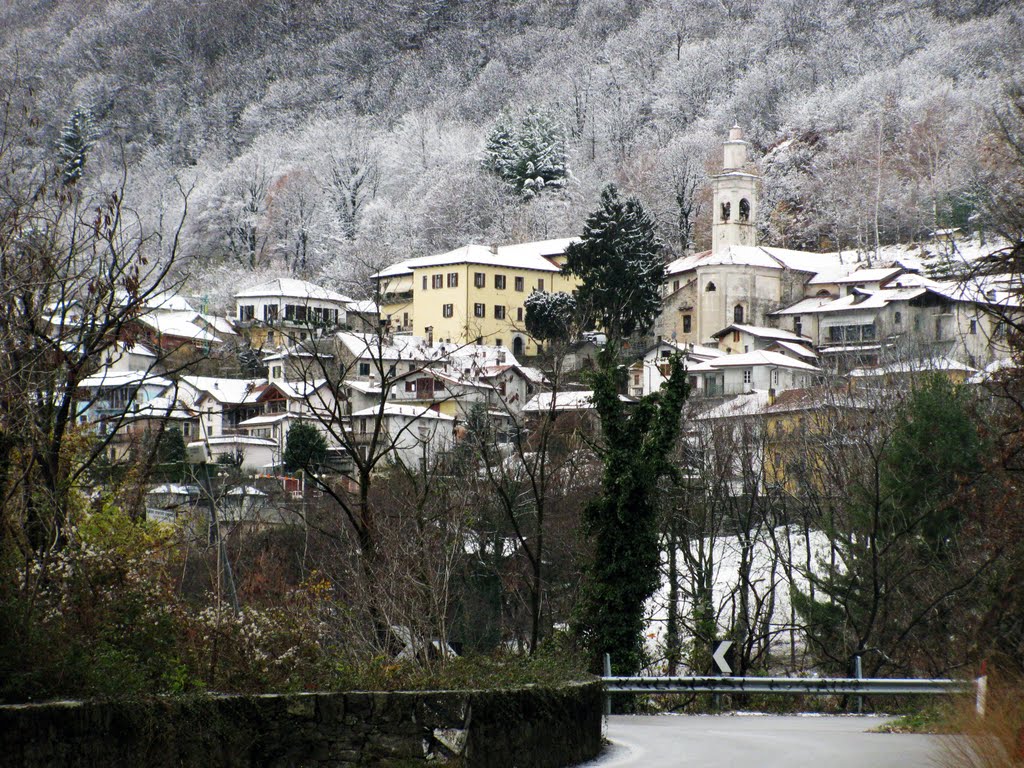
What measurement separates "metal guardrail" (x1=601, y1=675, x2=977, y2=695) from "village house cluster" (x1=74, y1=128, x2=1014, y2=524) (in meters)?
43.8

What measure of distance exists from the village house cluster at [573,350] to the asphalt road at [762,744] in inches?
1757

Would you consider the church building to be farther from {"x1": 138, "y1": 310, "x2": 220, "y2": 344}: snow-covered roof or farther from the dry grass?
the dry grass

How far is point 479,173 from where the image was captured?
130 metres

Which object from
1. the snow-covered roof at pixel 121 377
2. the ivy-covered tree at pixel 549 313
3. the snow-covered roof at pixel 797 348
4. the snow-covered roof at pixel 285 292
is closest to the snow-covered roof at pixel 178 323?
the snow-covered roof at pixel 285 292

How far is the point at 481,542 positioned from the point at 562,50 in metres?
159

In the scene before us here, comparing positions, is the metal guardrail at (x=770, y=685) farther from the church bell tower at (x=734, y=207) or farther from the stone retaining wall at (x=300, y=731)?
the church bell tower at (x=734, y=207)

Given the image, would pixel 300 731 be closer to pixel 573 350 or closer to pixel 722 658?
pixel 722 658

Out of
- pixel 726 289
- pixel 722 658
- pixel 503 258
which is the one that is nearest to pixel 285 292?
pixel 503 258

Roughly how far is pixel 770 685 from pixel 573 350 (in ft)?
166

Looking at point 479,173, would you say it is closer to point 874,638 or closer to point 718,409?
point 718,409

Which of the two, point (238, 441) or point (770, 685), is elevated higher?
point (238, 441)

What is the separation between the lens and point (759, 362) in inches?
3088

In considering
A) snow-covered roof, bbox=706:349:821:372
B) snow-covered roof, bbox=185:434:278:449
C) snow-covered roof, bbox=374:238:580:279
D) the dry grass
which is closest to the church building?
snow-covered roof, bbox=374:238:580:279

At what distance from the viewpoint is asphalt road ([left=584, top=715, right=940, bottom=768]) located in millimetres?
12242
